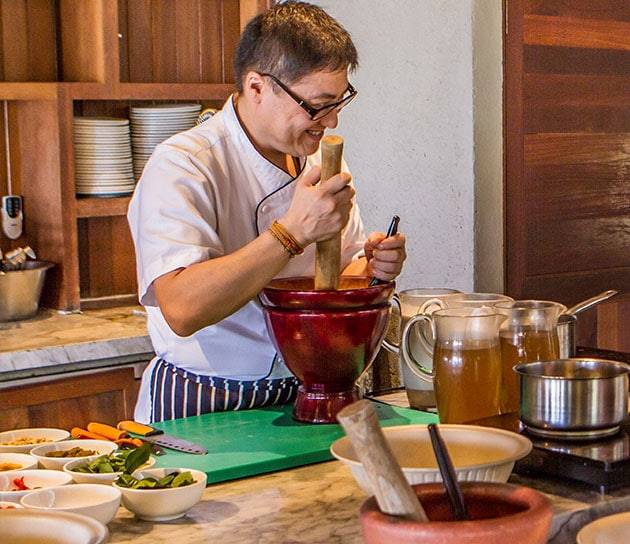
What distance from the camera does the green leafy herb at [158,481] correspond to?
1526 millimetres

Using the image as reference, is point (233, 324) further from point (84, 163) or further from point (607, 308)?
point (607, 308)

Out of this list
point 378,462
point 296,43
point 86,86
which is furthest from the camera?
point 86,86

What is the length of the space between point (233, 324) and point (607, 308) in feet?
6.86

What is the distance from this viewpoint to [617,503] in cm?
151

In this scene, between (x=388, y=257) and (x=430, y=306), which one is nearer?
(x=430, y=306)

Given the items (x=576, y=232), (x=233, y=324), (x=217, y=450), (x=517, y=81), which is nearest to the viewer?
(x=217, y=450)

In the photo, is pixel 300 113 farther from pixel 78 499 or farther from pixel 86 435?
pixel 78 499

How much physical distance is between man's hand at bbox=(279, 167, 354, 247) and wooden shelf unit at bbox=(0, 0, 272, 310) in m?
1.83

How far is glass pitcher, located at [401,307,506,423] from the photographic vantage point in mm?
1862

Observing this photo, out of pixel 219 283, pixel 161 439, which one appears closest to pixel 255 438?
pixel 161 439

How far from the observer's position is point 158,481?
154cm

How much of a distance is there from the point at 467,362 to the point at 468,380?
30 mm

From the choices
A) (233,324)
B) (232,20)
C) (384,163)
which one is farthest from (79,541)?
(232,20)

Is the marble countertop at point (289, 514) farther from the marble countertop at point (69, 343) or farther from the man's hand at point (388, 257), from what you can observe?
the marble countertop at point (69, 343)
